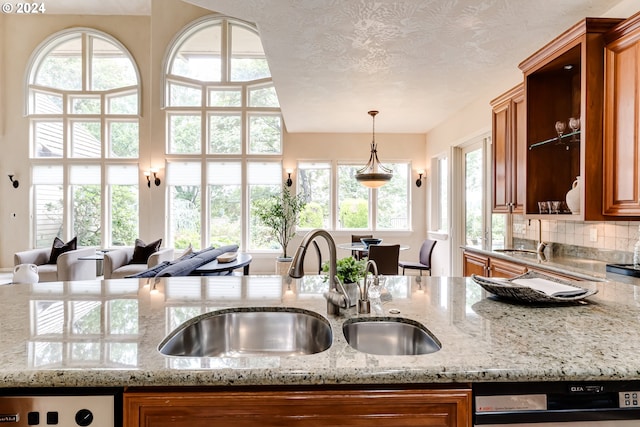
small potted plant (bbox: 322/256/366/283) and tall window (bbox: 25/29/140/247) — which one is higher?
tall window (bbox: 25/29/140/247)

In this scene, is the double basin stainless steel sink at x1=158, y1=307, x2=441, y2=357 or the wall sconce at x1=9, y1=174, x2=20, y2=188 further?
the wall sconce at x1=9, y1=174, x2=20, y2=188

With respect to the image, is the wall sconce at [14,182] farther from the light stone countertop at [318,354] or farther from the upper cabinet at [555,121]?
the upper cabinet at [555,121]

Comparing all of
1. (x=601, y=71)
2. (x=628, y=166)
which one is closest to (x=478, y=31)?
(x=601, y=71)

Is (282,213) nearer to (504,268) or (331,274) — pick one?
(504,268)

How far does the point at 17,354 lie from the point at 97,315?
0.32 m

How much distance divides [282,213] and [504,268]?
13.1 feet

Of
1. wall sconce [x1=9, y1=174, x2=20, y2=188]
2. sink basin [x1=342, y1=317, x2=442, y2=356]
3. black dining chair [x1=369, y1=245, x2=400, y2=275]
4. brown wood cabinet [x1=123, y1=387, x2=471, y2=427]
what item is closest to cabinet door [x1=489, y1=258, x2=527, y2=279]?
black dining chair [x1=369, y1=245, x2=400, y2=275]

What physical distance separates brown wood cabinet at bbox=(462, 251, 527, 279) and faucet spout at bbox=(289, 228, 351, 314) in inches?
82.2

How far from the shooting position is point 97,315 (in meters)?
1.20

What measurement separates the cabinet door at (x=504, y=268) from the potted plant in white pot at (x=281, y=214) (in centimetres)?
355

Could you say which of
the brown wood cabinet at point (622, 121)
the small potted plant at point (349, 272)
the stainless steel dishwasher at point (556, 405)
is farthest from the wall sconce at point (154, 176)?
the stainless steel dishwasher at point (556, 405)

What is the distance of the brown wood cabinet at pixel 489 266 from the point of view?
2.79m

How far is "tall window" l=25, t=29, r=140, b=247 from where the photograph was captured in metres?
6.73

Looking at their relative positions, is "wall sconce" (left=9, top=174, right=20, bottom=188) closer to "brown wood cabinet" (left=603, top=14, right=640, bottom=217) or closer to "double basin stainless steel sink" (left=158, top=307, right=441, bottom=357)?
"double basin stainless steel sink" (left=158, top=307, right=441, bottom=357)
